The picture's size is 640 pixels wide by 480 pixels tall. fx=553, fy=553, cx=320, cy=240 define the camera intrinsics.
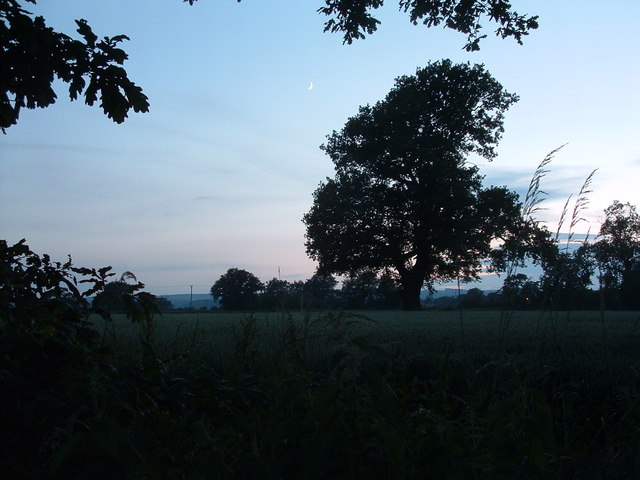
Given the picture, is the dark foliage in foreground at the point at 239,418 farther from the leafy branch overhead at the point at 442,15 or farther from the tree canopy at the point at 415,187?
the tree canopy at the point at 415,187

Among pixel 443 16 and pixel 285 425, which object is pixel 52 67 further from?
pixel 443 16

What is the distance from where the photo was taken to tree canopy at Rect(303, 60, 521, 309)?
88.0 ft

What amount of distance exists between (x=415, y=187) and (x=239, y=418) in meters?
25.6

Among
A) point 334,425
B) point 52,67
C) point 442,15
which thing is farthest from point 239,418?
point 442,15

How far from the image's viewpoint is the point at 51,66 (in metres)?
3.89

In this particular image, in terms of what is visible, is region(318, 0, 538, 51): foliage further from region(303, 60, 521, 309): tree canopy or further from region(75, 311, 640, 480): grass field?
region(303, 60, 521, 309): tree canopy

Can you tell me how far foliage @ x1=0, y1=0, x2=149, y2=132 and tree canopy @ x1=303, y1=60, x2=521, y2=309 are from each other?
23.1 m

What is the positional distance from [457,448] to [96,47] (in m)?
3.57

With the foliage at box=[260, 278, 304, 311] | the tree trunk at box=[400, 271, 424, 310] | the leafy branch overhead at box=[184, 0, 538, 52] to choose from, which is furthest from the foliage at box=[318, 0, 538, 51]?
the tree trunk at box=[400, 271, 424, 310]

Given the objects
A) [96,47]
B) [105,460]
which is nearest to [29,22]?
[96,47]

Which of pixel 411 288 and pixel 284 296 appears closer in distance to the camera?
pixel 284 296

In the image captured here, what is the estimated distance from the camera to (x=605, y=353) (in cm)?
517

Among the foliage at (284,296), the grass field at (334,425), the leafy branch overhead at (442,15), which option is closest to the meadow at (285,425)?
the grass field at (334,425)

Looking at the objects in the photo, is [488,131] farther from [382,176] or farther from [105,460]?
[105,460]
